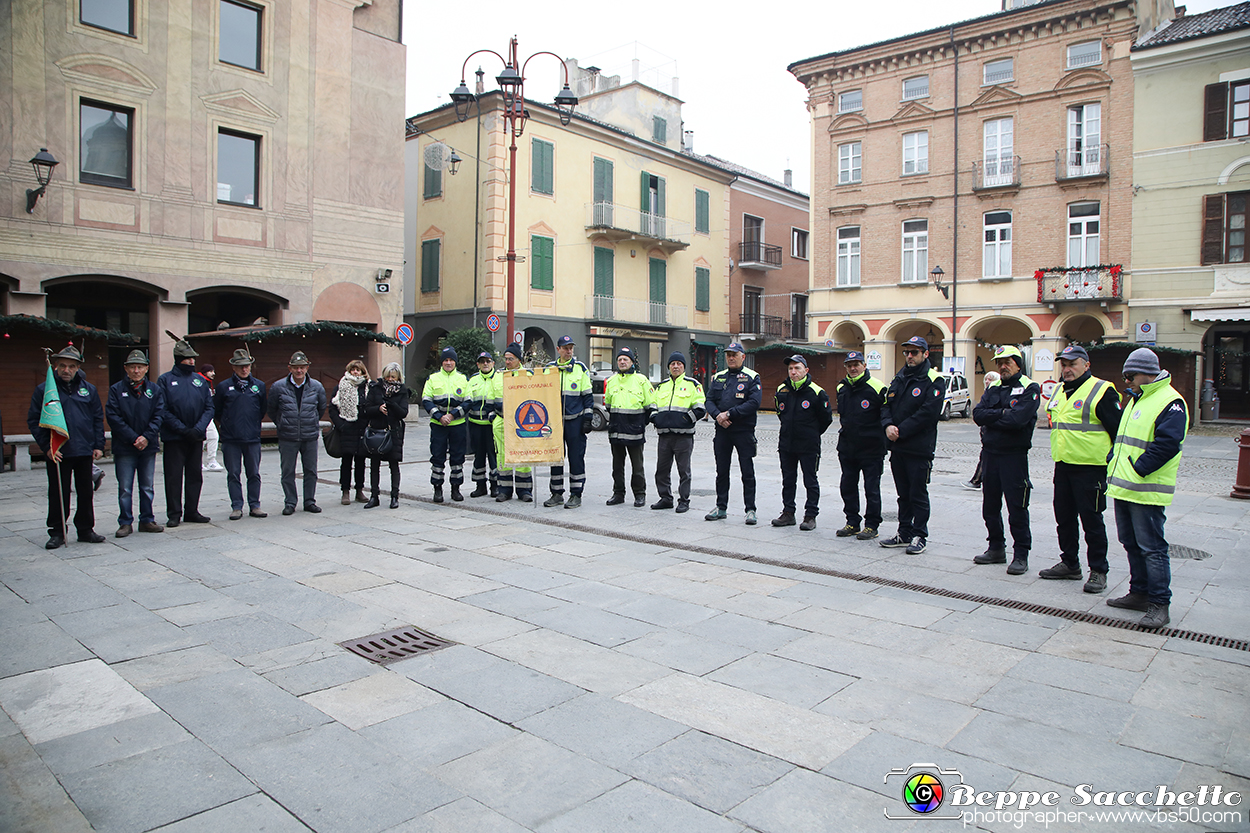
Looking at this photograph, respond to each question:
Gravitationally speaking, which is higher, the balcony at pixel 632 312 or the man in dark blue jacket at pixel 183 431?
the balcony at pixel 632 312

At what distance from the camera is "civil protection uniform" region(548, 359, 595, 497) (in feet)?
33.3

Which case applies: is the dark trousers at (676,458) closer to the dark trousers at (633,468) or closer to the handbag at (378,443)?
the dark trousers at (633,468)

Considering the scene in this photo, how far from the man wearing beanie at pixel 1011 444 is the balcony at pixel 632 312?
25255 mm

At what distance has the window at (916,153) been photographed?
31766 mm

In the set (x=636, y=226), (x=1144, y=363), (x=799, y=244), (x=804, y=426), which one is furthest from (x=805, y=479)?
(x=799, y=244)

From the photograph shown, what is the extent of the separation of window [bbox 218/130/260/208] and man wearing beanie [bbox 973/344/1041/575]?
18.6 m

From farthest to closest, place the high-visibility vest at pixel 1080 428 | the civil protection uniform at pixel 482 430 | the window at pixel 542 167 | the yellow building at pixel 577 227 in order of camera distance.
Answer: the window at pixel 542 167 < the yellow building at pixel 577 227 < the civil protection uniform at pixel 482 430 < the high-visibility vest at pixel 1080 428

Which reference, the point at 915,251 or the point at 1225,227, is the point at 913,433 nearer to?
the point at 1225,227

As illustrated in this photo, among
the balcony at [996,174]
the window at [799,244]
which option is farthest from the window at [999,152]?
the window at [799,244]

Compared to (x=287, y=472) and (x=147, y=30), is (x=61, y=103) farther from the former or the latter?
(x=287, y=472)

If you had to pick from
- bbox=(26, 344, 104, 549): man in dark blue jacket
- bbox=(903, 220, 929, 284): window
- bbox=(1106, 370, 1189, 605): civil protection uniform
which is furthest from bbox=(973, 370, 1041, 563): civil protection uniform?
bbox=(903, 220, 929, 284): window

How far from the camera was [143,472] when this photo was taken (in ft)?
27.7

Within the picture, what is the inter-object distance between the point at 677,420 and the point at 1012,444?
3.90m

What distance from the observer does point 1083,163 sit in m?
28.8
